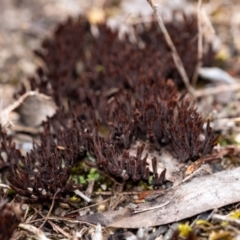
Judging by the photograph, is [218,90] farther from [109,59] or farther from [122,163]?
[122,163]

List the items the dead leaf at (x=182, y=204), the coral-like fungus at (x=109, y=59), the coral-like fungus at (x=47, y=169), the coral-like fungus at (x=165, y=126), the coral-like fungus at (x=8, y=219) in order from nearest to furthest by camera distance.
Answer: the coral-like fungus at (x=8, y=219), the dead leaf at (x=182, y=204), the coral-like fungus at (x=47, y=169), the coral-like fungus at (x=165, y=126), the coral-like fungus at (x=109, y=59)

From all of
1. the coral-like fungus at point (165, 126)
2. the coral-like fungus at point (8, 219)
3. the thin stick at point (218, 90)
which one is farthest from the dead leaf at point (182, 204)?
the thin stick at point (218, 90)

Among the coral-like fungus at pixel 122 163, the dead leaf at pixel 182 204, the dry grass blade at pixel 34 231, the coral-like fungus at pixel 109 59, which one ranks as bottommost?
the dead leaf at pixel 182 204

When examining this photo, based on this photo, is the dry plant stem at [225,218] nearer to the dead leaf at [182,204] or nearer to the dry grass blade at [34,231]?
the dead leaf at [182,204]

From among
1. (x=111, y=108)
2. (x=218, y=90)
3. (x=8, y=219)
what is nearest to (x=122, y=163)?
(x=111, y=108)

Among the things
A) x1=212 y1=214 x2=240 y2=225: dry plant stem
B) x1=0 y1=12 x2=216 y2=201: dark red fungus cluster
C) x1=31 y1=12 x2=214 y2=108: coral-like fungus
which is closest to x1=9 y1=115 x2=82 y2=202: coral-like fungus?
x1=0 y1=12 x2=216 y2=201: dark red fungus cluster

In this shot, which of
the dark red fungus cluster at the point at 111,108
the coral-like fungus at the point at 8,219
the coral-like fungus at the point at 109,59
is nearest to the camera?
the coral-like fungus at the point at 8,219

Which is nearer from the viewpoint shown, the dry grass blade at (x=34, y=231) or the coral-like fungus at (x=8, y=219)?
the coral-like fungus at (x=8, y=219)
